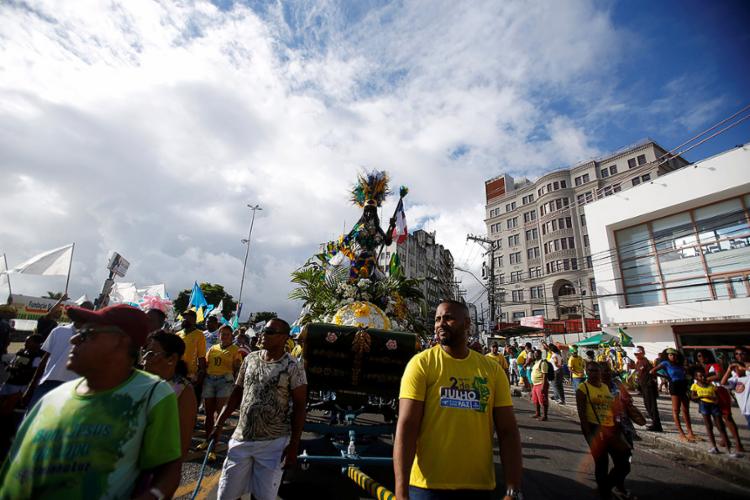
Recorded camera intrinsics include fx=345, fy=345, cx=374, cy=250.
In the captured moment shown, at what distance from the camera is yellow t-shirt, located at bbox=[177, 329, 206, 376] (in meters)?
5.48

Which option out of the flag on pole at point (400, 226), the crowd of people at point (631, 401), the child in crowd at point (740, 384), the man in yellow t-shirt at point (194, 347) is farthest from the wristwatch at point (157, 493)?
the child in crowd at point (740, 384)

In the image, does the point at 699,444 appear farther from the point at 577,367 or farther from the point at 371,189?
the point at 371,189

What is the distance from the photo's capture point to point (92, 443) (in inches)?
54.5

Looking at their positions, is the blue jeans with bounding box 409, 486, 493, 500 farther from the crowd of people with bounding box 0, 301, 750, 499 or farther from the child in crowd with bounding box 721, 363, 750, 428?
the child in crowd with bounding box 721, 363, 750, 428

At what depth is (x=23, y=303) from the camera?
2577cm

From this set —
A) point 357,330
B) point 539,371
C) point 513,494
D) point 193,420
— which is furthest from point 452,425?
point 539,371

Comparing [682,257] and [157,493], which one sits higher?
[682,257]

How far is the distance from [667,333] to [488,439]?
2043cm

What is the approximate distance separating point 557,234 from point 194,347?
4208 centimetres

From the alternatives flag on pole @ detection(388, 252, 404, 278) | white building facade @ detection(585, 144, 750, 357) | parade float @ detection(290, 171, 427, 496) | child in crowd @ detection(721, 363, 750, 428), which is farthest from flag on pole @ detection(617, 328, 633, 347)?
flag on pole @ detection(388, 252, 404, 278)

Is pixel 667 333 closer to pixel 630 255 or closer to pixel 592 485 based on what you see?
pixel 630 255

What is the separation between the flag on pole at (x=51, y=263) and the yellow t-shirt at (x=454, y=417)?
841cm

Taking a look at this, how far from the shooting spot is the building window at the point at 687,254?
15.4m

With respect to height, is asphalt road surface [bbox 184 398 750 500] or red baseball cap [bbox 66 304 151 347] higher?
red baseball cap [bbox 66 304 151 347]
